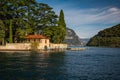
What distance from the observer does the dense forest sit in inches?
4786

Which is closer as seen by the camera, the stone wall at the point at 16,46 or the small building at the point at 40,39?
the stone wall at the point at 16,46

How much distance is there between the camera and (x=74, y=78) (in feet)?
133

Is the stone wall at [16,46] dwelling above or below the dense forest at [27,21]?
below

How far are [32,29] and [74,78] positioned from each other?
9008 cm

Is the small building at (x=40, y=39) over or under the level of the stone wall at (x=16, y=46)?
over

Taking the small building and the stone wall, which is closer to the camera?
the stone wall

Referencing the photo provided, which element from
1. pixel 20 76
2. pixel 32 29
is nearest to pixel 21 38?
pixel 32 29

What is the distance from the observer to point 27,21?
12694cm

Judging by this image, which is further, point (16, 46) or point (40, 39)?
point (40, 39)

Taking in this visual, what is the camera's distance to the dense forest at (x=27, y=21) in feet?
399

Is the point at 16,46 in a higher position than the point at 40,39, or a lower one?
lower

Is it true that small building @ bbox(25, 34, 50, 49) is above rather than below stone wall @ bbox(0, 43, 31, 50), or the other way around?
above

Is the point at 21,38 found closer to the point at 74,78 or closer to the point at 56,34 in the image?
the point at 56,34

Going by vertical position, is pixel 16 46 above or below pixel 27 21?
below
